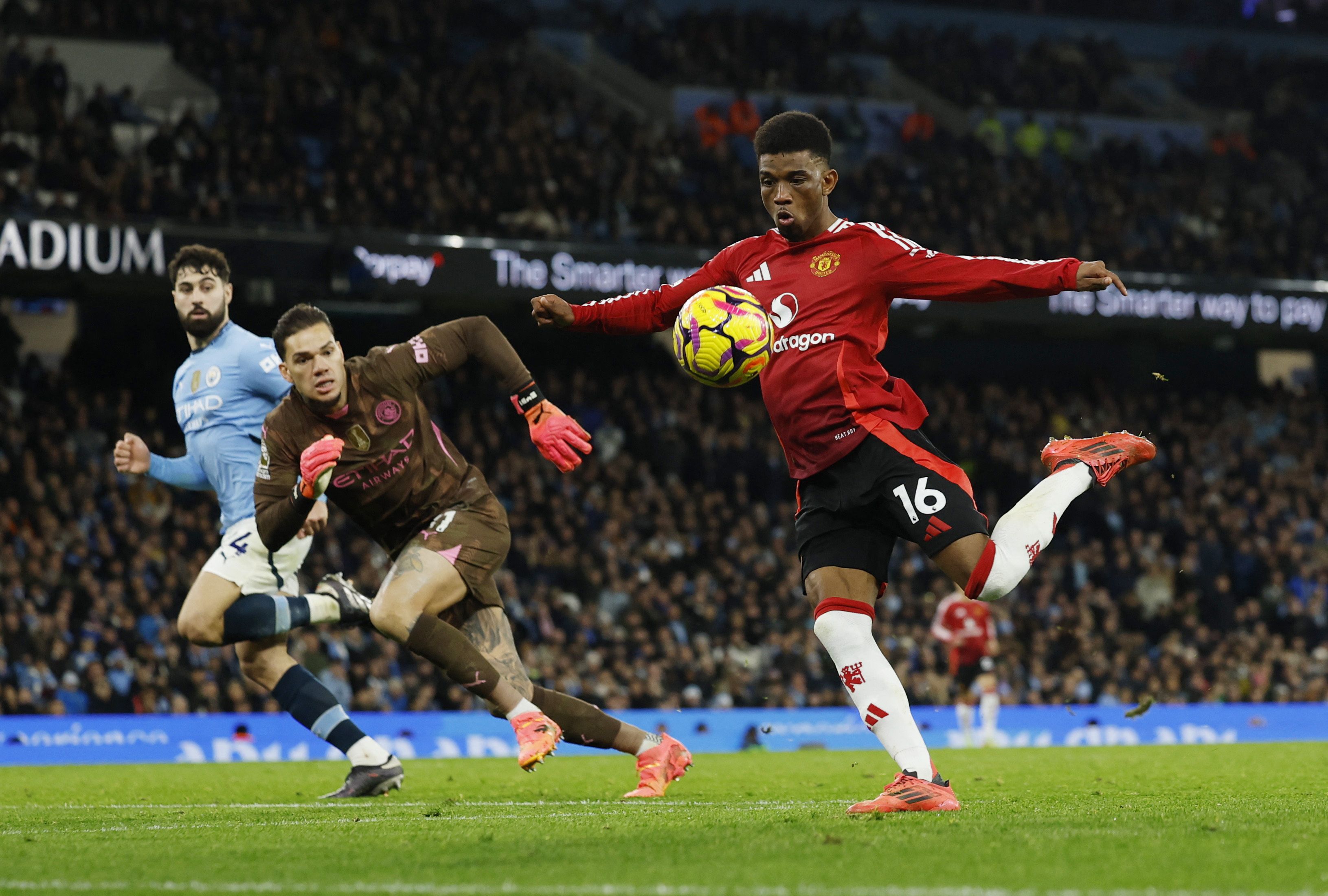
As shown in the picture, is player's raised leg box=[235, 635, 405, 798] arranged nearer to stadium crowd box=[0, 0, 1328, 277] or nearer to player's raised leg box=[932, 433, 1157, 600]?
player's raised leg box=[932, 433, 1157, 600]

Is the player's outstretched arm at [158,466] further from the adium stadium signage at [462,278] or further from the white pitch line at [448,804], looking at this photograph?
the adium stadium signage at [462,278]

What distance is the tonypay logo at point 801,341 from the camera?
6164 millimetres

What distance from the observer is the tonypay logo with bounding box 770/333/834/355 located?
6164 mm

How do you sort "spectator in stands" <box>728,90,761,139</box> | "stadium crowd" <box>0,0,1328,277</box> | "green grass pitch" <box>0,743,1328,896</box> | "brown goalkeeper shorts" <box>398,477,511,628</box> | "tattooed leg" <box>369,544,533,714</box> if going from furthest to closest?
"spectator in stands" <box>728,90,761,139</box> → "stadium crowd" <box>0,0,1328,277</box> → "brown goalkeeper shorts" <box>398,477,511,628</box> → "tattooed leg" <box>369,544,533,714</box> → "green grass pitch" <box>0,743,1328,896</box>

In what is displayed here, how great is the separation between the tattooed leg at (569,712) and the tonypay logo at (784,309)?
192 cm

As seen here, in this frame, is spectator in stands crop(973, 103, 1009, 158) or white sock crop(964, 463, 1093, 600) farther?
spectator in stands crop(973, 103, 1009, 158)

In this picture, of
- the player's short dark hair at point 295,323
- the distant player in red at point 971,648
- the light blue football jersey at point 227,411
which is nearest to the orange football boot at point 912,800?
the player's short dark hair at point 295,323

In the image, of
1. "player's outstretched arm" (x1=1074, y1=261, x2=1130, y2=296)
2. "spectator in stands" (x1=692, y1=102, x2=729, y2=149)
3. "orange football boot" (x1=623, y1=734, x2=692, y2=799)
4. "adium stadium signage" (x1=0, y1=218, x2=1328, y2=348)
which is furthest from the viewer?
"spectator in stands" (x1=692, y1=102, x2=729, y2=149)

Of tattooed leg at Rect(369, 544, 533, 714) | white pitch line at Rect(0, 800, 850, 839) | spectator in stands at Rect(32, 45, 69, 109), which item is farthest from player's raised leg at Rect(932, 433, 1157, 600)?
spectator in stands at Rect(32, 45, 69, 109)

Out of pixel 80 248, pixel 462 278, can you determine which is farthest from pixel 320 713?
pixel 462 278

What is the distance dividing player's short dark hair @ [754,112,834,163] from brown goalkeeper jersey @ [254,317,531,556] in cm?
154

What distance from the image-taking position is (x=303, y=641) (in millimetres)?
17078

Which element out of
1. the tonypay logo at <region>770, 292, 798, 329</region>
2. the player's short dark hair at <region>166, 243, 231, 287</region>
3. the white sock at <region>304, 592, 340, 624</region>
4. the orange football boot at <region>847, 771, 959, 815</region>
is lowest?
the orange football boot at <region>847, 771, 959, 815</region>

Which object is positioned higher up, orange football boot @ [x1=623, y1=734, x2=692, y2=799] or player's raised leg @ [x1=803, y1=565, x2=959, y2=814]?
player's raised leg @ [x1=803, y1=565, x2=959, y2=814]
